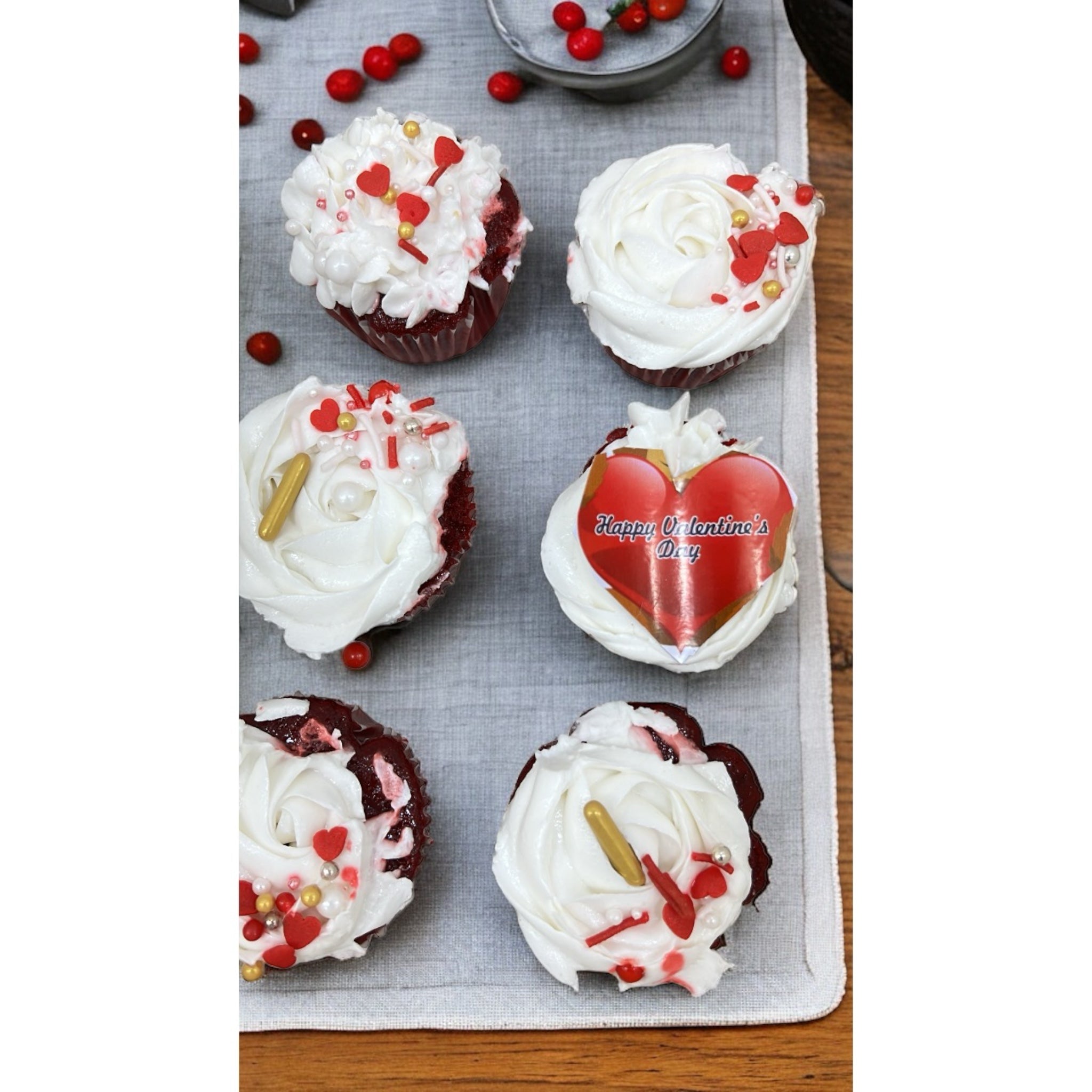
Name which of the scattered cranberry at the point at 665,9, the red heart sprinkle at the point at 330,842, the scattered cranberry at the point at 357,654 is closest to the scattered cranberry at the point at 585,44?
the scattered cranberry at the point at 665,9

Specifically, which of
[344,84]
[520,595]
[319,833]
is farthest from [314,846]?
[344,84]

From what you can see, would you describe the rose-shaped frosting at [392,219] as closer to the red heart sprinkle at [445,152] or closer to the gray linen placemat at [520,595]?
the red heart sprinkle at [445,152]

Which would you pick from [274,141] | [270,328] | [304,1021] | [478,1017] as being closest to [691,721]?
[478,1017]

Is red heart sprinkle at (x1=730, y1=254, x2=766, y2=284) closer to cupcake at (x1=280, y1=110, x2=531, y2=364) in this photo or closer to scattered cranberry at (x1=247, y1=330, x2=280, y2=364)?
cupcake at (x1=280, y1=110, x2=531, y2=364)

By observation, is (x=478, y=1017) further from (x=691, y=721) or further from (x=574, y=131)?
(x=574, y=131)

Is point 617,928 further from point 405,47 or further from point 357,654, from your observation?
point 405,47
